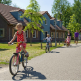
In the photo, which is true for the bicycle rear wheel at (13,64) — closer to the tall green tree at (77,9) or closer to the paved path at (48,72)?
the paved path at (48,72)

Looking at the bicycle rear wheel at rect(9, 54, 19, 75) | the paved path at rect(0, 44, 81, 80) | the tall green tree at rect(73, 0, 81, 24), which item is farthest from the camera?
the tall green tree at rect(73, 0, 81, 24)

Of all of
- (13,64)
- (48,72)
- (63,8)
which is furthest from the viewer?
(63,8)

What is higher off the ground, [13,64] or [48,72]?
[13,64]

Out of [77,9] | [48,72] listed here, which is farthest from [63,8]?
[48,72]

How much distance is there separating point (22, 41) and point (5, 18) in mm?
20199

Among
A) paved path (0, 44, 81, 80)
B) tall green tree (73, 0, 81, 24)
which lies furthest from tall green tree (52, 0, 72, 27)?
paved path (0, 44, 81, 80)

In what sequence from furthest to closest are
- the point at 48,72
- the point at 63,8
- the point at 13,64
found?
the point at 63,8
the point at 48,72
the point at 13,64

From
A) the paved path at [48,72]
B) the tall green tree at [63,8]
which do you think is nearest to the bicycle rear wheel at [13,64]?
the paved path at [48,72]

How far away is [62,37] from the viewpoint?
144 feet

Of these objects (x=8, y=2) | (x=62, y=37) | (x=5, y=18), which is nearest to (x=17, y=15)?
(x=5, y=18)

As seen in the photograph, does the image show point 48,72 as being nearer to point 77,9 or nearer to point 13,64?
point 13,64

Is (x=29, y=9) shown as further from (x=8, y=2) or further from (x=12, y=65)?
(x=8, y=2)

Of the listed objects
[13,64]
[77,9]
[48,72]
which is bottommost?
[48,72]

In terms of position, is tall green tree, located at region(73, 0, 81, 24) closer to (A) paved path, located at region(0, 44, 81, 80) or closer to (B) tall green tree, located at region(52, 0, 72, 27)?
(B) tall green tree, located at region(52, 0, 72, 27)
